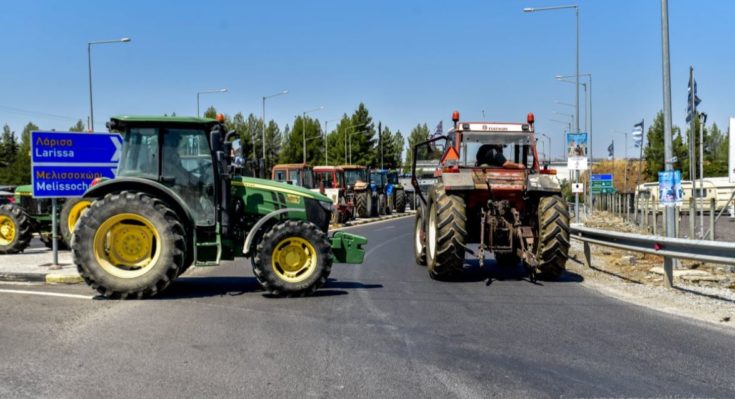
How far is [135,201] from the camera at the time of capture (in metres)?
9.31

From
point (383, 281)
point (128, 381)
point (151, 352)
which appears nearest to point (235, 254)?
point (383, 281)

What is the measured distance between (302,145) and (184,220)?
74985 millimetres

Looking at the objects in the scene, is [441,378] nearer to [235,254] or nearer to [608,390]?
[608,390]

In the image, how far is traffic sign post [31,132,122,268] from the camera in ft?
41.3

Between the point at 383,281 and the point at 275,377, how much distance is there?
613 centimetres

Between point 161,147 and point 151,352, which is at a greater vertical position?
point 161,147

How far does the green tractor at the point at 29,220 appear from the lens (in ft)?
52.5

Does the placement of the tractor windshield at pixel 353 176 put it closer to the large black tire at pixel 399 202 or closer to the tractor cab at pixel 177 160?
the large black tire at pixel 399 202

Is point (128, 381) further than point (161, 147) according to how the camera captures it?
No

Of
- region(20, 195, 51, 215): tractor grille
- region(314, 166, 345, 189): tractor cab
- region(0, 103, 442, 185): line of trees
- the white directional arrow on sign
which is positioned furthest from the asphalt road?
region(0, 103, 442, 185): line of trees

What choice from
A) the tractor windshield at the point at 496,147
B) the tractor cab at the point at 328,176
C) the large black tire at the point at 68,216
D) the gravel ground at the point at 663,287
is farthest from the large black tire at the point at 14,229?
the tractor cab at the point at 328,176

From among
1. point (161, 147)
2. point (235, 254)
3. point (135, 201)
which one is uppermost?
point (161, 147)

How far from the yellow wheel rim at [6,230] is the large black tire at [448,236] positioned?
11.1 m

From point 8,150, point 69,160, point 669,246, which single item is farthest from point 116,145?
point 8,150
